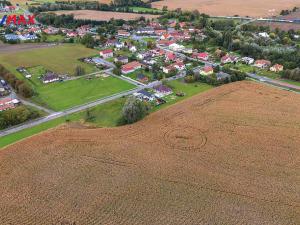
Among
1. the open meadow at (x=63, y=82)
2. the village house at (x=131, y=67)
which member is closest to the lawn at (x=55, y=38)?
the open meadow at (x=63, y=82)

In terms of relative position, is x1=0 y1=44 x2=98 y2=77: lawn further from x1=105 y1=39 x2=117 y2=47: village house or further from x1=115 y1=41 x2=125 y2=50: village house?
x1=115 y1=41 x2=125 y2=50: village house

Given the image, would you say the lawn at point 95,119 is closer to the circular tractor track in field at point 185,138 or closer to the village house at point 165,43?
the circular tractor track in field at point 185,138

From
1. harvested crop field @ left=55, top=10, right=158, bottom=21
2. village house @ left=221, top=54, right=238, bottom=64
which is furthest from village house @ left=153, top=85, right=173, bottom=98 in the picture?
harvested crop field @ left=55, top=10, right=158, bottom=21

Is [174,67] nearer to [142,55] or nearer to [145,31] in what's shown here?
[142,55]

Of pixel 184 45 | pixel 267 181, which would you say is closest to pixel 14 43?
pixel 184 45

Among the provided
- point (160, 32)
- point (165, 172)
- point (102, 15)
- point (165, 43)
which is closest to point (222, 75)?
point (165, 43)

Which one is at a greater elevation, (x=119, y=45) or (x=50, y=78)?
(x=119, y=45)
